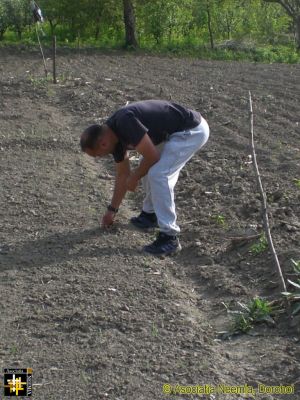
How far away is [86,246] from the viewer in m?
6.29

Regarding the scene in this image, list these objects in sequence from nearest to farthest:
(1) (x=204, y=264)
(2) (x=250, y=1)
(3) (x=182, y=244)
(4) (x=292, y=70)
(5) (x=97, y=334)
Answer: (5) (x=97, y=334)
(1) (x=204, y=264)
(3) (x=182, y=244)
(4) (x=292, y=70)
(2) (x=250, y=1)

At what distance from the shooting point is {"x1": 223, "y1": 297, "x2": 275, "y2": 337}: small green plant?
16.1 ft

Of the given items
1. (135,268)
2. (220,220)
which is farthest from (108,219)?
(220,220)

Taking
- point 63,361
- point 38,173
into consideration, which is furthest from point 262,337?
point 38,173

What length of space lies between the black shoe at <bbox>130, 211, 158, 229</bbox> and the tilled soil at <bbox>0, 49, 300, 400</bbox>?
0.11 m

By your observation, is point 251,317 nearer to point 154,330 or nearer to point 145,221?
point 154,330

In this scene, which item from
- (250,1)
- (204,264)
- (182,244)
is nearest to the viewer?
(204,264)

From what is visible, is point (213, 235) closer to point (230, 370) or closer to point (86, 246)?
point (86, 246)

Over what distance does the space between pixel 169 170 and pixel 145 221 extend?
844 mm

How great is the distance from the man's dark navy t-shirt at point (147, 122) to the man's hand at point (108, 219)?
57 centimetres

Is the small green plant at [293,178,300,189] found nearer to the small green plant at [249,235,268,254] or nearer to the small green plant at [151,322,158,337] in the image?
the small green plant at [249,235,268,254]

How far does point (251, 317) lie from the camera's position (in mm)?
4980

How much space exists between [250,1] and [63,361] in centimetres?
2058

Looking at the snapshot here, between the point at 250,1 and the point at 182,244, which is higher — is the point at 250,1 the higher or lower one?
the higher one
